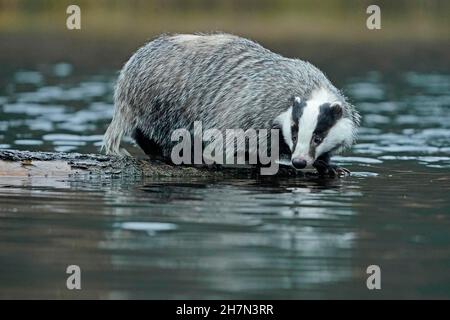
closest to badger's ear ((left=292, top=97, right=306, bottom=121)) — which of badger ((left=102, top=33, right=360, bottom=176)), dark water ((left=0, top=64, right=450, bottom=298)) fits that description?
badger ((left=102, top=33, right=360, bottom=176))

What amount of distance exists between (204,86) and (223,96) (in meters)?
0.25

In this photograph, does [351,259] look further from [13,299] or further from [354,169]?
[354,169]

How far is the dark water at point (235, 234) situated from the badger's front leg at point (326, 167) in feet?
0.48

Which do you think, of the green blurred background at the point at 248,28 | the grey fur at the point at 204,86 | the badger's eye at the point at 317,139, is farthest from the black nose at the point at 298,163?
the green blurred background at the point at 248,28

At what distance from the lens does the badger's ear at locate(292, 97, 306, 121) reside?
33.1 ft

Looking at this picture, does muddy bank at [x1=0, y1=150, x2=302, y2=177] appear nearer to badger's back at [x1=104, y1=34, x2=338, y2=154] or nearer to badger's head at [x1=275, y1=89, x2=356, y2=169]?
badger's back at [x1=104, y1=34, x2=338, y2=154]

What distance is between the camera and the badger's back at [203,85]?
10.7 metres

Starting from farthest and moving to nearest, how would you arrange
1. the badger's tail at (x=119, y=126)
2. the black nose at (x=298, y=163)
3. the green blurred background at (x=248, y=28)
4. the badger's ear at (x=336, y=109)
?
the green blurred background at (x=248, y=28), the badger's tail at (x=119, y=126), the badger's ear at (x=336, y=109), the black nose at (x=298, y=163)

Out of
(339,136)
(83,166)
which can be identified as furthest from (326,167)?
(83,166)

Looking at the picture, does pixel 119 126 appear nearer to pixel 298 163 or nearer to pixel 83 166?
pixel 83 166

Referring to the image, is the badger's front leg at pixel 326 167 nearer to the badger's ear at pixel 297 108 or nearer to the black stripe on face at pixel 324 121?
the black stripe on face at pixel 324 121

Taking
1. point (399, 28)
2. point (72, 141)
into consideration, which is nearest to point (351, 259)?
point (72, 141)

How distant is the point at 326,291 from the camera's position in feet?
22.5

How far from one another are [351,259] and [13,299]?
2.24 m
